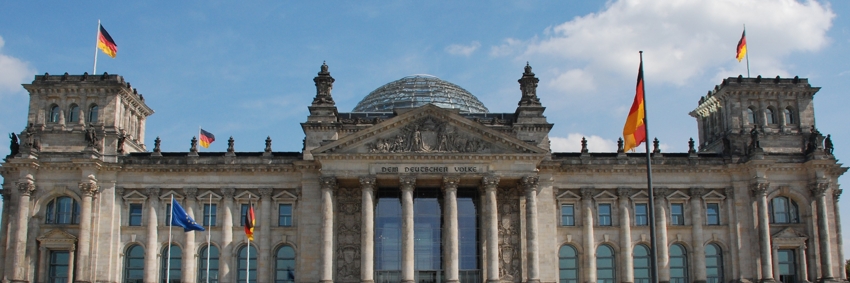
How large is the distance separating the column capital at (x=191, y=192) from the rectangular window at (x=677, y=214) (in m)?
33.3

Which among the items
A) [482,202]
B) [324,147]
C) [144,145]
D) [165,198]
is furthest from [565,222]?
[144,145]

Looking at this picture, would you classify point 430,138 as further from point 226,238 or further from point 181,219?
point 181,219

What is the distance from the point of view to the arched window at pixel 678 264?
2486 inches

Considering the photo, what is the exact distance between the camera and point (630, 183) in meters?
64.1

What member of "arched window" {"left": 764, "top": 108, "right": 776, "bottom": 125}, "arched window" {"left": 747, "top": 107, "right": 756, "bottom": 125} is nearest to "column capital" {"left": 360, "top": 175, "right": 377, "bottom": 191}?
"arched window" {"left": 747, "top": 107, "right": 756, "bottom": 125}

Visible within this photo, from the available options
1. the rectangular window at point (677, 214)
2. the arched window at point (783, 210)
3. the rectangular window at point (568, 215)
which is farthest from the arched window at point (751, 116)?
the rectangular window at point (568, 215)

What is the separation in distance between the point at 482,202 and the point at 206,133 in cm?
2251

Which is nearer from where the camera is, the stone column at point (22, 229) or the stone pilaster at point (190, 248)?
the stone column at point (22, 229)

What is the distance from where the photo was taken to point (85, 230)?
6062 cm

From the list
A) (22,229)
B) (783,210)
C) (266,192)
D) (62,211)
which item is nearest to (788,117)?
(783,210)

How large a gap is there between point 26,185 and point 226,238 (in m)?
13.7

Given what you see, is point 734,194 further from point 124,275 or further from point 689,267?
point 124,275

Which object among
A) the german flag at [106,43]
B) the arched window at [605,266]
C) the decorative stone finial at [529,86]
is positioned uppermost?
the german flag at [106,43]

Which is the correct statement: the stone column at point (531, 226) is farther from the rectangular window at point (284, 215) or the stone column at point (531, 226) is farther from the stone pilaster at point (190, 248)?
the stone pilaster at point (190, 248)
